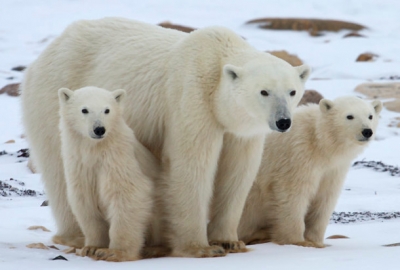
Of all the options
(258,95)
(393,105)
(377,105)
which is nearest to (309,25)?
(393,105)

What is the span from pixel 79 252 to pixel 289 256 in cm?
163

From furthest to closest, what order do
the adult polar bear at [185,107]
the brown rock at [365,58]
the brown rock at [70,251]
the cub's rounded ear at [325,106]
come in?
the brown rock at [365,58]
the cub's rounded ear at [325,106]
the brown rock at [70,251]
the adult polar bear at [185,107]

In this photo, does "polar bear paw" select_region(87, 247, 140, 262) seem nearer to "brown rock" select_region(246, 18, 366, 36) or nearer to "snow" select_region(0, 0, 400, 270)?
"snow" select_region(0, 0, 400, 270)

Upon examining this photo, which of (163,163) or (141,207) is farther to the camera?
(163,163)

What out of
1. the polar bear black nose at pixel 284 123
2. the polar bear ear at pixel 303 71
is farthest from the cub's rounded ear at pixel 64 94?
the polar bear ear at pixel 303 71

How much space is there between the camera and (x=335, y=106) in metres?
6.64

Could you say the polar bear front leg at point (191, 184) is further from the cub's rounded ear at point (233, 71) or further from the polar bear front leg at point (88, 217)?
the polar bear front leg at point (88, 217)

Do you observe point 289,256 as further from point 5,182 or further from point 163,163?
point 5,182

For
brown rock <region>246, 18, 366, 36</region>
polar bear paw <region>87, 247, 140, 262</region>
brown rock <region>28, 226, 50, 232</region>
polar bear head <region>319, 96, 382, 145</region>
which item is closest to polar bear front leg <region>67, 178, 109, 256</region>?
polar bear paw <region>87, 247, 140, 262</region>

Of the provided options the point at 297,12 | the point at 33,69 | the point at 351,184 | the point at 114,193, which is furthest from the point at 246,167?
the point at 297,12

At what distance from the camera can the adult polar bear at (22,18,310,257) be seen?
210 inches

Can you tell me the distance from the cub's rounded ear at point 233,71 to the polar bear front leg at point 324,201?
1.79 metres

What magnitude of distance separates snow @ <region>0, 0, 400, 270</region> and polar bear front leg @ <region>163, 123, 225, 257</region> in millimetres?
308

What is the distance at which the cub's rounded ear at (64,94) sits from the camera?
17.8 ft
